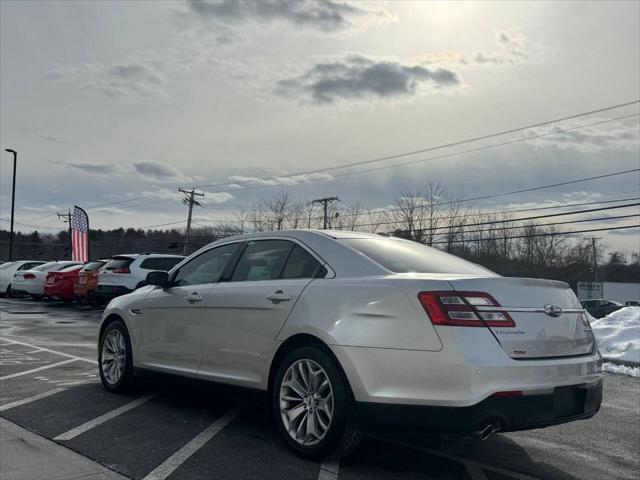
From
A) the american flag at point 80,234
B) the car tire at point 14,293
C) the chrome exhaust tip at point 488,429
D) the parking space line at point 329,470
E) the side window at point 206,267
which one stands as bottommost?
the parking space line at point 329,470

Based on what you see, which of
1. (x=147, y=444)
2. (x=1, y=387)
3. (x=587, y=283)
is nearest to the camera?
(x=147, y=444)

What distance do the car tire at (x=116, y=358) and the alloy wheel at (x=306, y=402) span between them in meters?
2.32

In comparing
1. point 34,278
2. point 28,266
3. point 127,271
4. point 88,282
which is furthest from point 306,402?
point 28,266

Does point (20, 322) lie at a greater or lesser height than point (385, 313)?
lesser

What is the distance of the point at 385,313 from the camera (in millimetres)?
3814

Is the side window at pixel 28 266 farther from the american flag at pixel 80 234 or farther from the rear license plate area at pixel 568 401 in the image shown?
the rear license plate area at pixel 568 401

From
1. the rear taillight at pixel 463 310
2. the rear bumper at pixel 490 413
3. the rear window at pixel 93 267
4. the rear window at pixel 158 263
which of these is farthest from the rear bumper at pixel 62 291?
the rear taillight at pixel 463 310

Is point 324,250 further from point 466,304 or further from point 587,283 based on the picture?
point 587,283

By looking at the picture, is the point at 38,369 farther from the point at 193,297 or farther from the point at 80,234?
the point at 80,234

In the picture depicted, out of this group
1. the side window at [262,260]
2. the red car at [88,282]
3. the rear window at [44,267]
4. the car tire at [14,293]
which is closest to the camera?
the side window at [262,260]

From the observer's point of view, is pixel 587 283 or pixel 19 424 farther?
pixel 587 283

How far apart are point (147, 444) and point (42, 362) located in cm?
452

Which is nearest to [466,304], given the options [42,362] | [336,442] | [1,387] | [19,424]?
[336,442]

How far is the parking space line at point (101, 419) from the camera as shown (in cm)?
460
